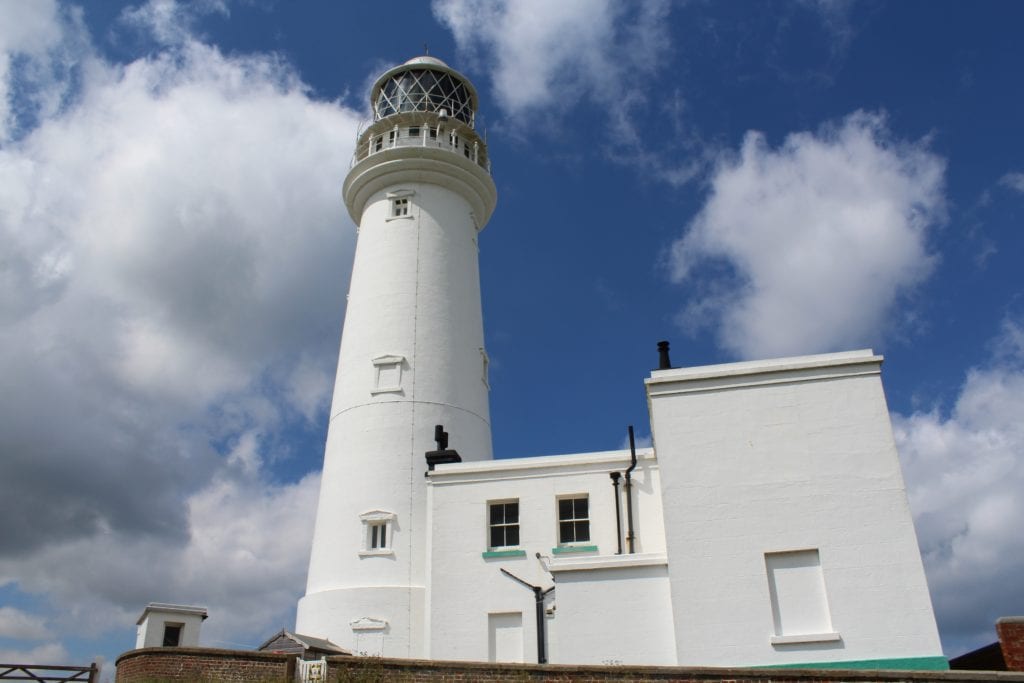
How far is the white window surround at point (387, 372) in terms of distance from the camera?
24.6m

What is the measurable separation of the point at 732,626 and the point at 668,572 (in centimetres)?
162

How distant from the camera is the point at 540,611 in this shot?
19781 millimetres

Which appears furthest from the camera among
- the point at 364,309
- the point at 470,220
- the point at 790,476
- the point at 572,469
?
the point at 470,220

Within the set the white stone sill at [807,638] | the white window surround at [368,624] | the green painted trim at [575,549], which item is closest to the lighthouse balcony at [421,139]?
the green painted trim at [575,549]

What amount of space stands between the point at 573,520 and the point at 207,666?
8.93 meters

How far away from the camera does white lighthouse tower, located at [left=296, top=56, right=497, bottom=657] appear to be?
22.1 meters

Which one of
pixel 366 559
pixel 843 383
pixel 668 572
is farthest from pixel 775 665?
pixel 366 559

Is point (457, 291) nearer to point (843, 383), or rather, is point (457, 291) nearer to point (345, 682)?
point (843, 383)

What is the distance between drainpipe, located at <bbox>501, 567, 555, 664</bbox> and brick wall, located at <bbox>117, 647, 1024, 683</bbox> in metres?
5.68

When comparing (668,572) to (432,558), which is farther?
(432,558)

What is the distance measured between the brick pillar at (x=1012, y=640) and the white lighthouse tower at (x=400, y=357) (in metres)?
12.2

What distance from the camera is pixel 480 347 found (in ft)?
88.4

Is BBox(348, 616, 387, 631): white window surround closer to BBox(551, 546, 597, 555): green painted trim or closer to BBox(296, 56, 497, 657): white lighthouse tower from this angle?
BBox(296, 56, 497, 657): white lighthouse tower

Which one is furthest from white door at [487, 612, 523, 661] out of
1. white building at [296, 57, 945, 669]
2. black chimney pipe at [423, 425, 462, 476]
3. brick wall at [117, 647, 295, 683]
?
brick wall at [117, 647, 295, 683]
